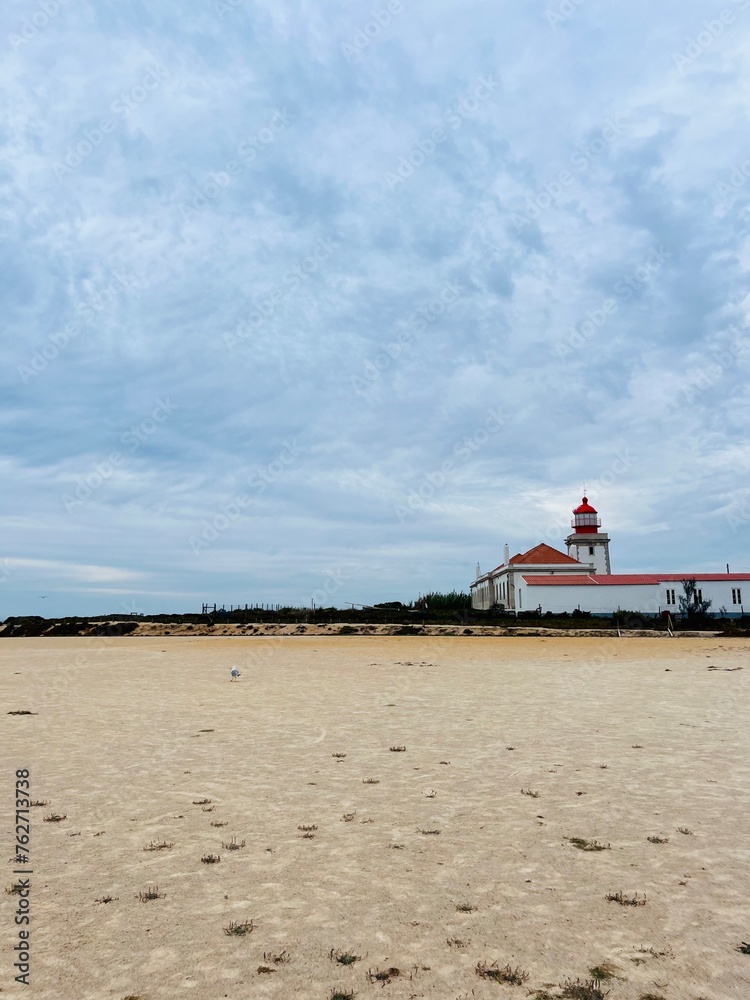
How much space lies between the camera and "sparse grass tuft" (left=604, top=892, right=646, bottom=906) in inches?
214

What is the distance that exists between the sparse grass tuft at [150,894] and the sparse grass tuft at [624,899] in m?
3.47

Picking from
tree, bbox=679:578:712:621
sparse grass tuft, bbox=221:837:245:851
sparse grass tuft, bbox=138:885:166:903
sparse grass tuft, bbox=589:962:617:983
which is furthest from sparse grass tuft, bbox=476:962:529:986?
tree, bbox=679:578:712:621

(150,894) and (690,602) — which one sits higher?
(690,602)

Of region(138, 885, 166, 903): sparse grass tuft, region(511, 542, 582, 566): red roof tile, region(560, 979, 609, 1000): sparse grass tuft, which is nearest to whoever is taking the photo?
region(560, 979, 609, 1000): sparse grass tuft

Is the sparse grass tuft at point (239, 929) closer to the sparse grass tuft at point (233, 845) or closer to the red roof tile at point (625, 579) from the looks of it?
the sparse grass tuft at point (233, 845)

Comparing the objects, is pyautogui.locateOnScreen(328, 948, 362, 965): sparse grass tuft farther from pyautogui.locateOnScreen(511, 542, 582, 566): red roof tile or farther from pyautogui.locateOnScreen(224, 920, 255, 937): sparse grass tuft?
pyautogui.locateOnScreen(511, 542, 582, 566): red roof tile

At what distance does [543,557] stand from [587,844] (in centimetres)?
7443

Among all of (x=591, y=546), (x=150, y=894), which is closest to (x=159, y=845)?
(x=150, y=894)

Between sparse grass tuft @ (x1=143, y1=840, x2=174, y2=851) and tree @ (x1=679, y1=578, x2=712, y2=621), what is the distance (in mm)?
63443

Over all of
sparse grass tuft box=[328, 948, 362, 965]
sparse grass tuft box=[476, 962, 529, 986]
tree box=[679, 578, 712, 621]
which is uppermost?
tree box=[679, 578, 712, 621]

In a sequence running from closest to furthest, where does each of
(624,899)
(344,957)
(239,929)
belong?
(344,957) → (239,929) → (624,899)

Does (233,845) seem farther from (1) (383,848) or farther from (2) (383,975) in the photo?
(2) (383,975)

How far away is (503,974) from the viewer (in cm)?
441

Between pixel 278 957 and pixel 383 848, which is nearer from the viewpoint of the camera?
pixel 278 957
